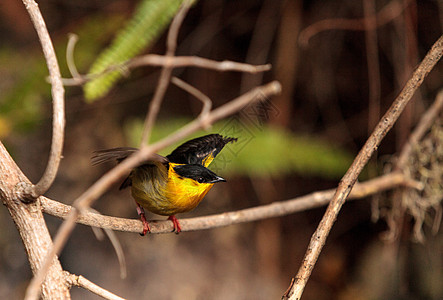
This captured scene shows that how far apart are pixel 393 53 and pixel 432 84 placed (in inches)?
11.4

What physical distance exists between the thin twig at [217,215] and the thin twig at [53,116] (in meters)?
0.17

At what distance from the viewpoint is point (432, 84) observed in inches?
108

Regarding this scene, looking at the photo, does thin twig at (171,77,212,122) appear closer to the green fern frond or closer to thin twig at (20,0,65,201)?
thin twig at (20,0,65,201)

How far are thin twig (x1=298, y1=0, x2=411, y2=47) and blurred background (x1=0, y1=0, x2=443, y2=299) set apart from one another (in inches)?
0.4

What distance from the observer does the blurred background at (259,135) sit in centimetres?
261

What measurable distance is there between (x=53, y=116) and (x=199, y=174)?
551mm

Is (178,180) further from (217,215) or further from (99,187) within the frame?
(99,187)

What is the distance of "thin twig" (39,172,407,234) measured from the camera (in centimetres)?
113

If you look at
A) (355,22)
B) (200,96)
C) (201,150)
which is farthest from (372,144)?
(355,22)

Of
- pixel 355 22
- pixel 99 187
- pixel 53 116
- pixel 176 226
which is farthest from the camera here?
pixel 355 22

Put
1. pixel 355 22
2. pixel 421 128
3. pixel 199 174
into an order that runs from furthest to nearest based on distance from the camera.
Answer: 1. pixel 355 22
2. pixel 421 128
3. pixel 199 174

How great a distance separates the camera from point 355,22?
286 cm

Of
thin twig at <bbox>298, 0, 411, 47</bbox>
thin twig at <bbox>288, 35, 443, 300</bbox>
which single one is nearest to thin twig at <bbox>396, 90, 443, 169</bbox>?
thin twig at <bbox>298, 0, 411, 47</bbox>

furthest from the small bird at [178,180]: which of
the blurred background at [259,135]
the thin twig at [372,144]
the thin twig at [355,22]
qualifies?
the thin twig at [355,22]
